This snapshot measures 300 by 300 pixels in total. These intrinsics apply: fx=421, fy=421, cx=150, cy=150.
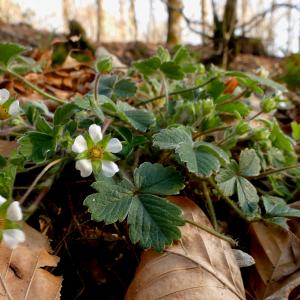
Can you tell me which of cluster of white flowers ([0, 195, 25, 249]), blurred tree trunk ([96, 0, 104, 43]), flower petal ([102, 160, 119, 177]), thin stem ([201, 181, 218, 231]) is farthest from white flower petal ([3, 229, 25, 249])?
blurred tree trunk ([96, 0, 104, 43])

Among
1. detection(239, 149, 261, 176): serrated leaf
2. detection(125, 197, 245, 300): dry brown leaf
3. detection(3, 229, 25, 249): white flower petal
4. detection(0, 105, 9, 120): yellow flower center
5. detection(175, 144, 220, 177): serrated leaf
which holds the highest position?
detection(0, 105, 9, 120): yellow flower center

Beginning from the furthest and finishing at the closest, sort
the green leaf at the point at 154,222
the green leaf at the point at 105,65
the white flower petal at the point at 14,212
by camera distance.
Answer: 1. the green leaf at the point at 105,65
2. the green leaf at the point at 154,222
3. the white flower petal at the point at 14,212

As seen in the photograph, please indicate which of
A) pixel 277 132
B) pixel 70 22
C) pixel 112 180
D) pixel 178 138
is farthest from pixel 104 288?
pixel 70 22

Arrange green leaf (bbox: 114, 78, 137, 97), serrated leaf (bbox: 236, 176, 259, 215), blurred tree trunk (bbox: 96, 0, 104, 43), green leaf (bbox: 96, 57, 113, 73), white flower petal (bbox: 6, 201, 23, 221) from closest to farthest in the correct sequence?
white flower petal (bbox: 6, 201, 23, 221), serrated leaf (bbox: 236, 176, 259, 215), green leaf (bbox: 96, 57, 113, 73), green leaf (bbox: 114, 78, 137, 97), blurred tree trunk (bbox: 96, 0, 104, 43)

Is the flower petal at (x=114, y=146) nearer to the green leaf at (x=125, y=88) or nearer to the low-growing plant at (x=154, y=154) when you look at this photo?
the low-growing plant at (x=154, y=154)

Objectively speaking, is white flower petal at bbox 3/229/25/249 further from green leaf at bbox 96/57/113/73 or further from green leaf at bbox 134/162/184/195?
green leaf at bbox 96/57/113/73

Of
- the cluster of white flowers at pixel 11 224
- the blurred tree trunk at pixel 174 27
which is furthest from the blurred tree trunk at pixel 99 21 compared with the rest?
the cluster of white flowers at pixel 11 224

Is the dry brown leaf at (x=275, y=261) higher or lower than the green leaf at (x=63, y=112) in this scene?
lower
